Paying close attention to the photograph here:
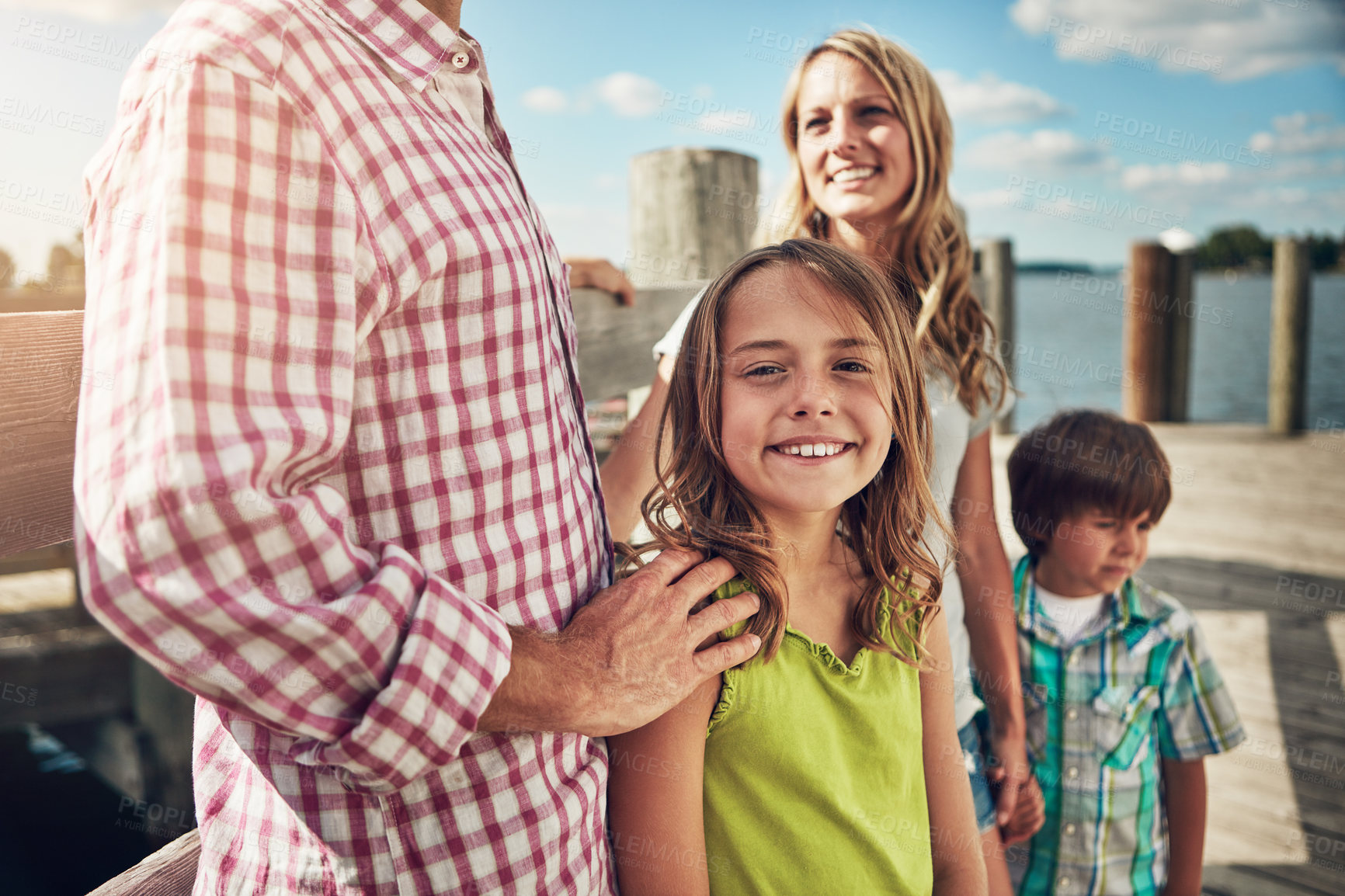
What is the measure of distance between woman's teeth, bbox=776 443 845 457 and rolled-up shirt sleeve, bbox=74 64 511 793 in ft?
1.95

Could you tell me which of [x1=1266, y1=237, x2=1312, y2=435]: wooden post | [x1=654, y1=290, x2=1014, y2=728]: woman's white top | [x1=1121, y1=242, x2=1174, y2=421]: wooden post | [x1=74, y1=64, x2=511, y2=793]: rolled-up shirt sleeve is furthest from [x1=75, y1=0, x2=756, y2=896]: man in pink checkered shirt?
[x1=1266, y1=237, x2=1312, y2=435]: wooden post

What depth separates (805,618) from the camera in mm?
1360

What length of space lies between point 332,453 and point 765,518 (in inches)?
28.7

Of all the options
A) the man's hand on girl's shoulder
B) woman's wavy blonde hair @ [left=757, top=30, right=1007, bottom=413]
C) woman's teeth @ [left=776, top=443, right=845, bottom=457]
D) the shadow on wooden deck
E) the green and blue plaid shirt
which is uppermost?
woman's wavy blonde hair @ [left=757, top=30, right=1007, bottom=413]

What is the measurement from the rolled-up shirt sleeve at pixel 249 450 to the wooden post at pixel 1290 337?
26.8 feet

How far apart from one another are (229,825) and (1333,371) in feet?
92.6

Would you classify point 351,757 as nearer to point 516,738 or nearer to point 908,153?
point 516,738

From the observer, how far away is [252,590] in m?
0.70

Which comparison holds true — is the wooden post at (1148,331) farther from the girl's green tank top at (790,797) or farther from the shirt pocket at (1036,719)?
the girl's green tank top at (790,797)

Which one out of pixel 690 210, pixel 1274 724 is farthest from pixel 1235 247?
pixel 690 210

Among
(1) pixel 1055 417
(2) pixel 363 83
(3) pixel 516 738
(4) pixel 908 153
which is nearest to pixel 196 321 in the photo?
(2) pixel 363 83

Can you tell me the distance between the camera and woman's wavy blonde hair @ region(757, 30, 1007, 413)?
1829mm

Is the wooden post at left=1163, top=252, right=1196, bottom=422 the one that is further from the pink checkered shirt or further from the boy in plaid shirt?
the pink checkered shirt

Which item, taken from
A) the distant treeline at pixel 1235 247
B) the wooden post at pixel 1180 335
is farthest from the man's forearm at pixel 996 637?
the distant treeline at pixel 1235 247
